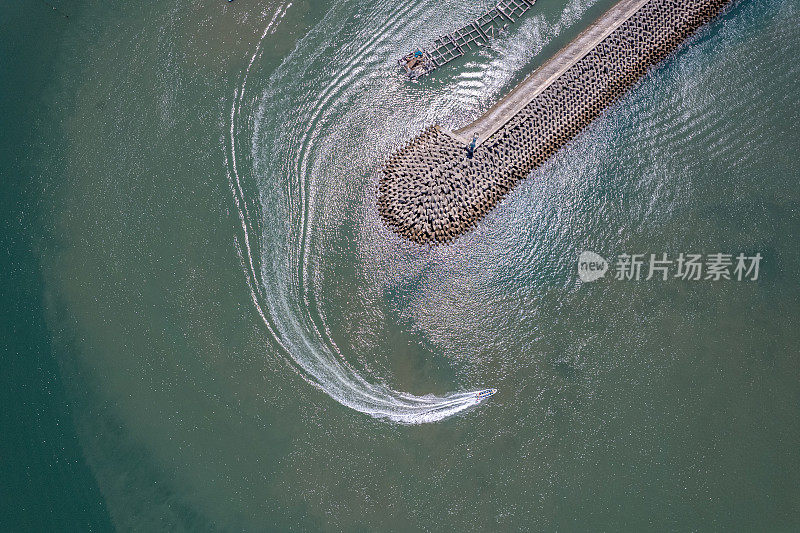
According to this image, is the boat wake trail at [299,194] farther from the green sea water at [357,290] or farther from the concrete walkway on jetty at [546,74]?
the concrete walkway on jetty at [546,74]

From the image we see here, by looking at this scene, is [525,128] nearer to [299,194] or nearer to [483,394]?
[299,194]

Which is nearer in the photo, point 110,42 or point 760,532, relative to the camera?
point 760,532

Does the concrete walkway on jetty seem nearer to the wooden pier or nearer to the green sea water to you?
the green sea water

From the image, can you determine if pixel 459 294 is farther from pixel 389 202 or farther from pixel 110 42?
pixel 110 42

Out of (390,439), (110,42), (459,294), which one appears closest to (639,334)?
(459,294)

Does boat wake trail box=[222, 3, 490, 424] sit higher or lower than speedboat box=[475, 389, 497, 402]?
higher

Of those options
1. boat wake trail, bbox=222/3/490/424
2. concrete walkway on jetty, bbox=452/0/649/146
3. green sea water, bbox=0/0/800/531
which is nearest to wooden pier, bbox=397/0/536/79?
green sea water, bbox=0/0/800/531

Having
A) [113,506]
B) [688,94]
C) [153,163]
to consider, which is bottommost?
[113,506]

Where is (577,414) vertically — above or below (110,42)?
below
